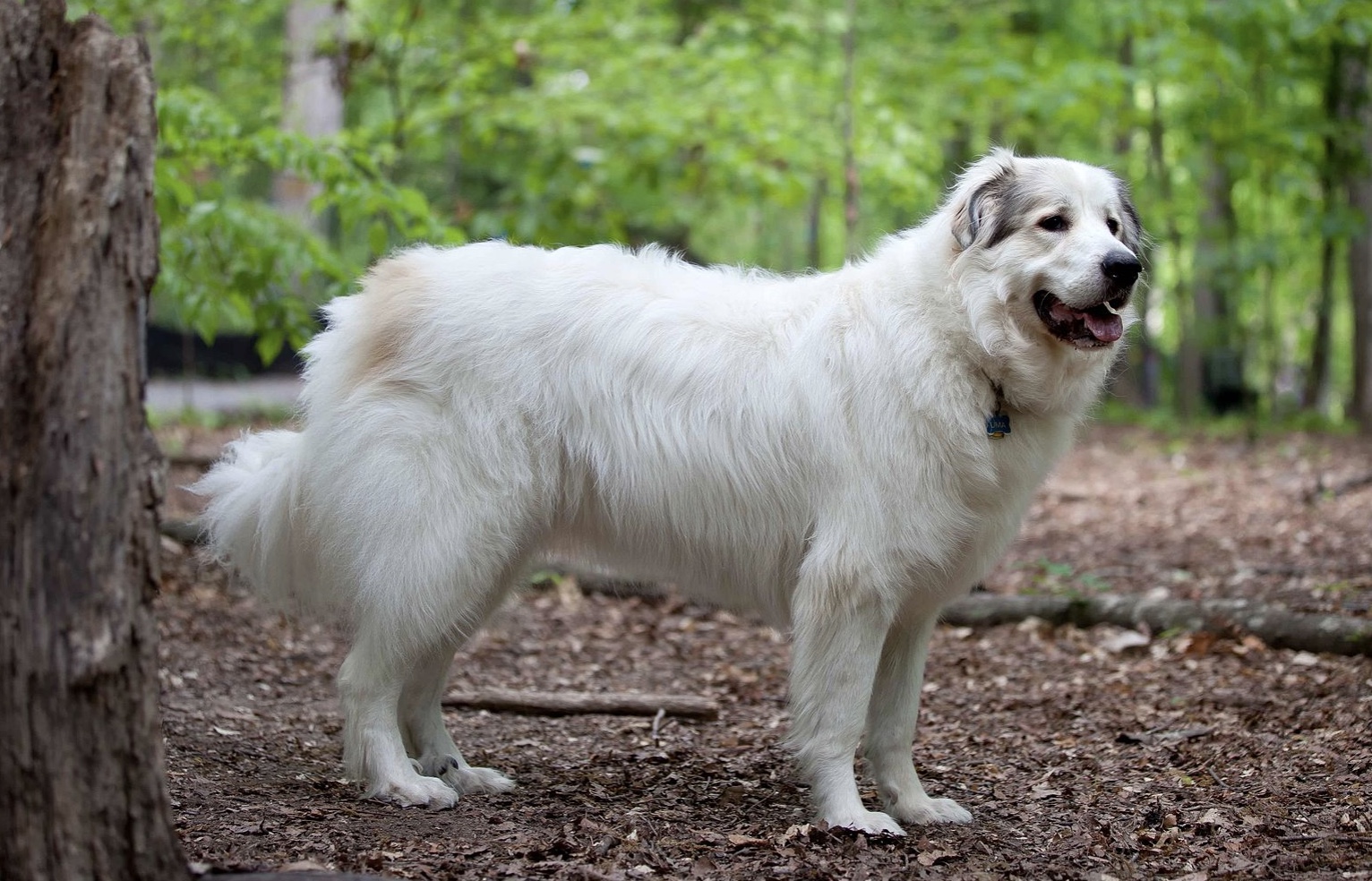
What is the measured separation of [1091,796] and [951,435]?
1233 mm

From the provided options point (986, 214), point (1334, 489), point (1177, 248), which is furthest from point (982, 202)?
point (1177, 248)

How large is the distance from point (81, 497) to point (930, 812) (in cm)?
246

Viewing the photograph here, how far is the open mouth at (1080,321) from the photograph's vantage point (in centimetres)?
346

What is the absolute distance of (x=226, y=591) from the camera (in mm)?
6199

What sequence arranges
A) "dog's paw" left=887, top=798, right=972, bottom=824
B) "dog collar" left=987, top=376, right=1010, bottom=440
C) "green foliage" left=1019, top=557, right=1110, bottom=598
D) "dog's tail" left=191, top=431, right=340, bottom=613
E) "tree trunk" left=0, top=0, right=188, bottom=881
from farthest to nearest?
"green foliage" left=1019, top=557, right=1110, bottom=598, "dog's tail" left=191, top=431, right=340, bottom=613, "dog's paw" left=887, top=798, right=972, bottom=824, "dog collar" left=987, top=376, right=1010, bottom=440, "tree trunk" left=0, top=0, right=188, bottom=881

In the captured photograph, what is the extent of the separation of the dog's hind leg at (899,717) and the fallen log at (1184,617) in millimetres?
1368

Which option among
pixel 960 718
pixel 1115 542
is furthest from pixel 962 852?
pixel 1115 542

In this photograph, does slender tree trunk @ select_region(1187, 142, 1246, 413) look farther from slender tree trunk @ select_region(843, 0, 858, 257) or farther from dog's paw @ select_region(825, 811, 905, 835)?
dog's paw @ select_region(825, 811, 905, 835)

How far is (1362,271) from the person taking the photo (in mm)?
13750

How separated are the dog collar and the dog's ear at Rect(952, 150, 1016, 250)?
410mm

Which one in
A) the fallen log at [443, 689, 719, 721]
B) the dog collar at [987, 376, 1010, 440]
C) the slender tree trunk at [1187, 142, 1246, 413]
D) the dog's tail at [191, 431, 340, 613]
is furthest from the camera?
the slender tree trunk at [1187, 142, 1246, 413]

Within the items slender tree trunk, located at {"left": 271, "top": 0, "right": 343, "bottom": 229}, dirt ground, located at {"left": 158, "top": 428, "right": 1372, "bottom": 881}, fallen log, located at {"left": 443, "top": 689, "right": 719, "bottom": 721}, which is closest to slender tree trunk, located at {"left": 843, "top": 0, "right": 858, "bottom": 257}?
dirt ground, located at {"left": 158, "top": 428, "right": 1372, "bottom": 881}

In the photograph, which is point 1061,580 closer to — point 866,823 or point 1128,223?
Result: point 1128,223

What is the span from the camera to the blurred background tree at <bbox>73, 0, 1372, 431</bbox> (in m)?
5.62
